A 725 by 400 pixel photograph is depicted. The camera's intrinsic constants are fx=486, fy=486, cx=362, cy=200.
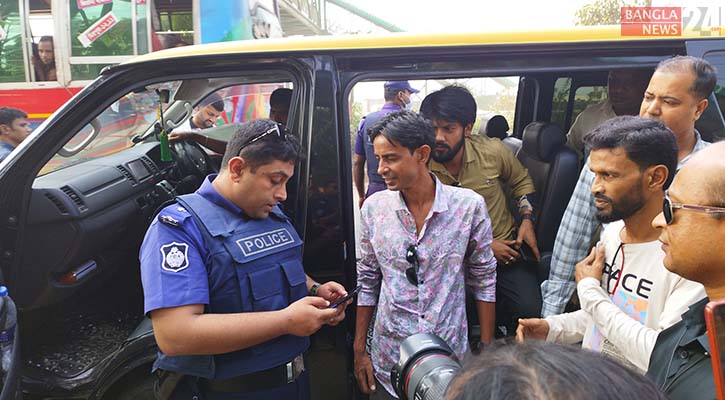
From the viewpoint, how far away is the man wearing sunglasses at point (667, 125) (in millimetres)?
1814

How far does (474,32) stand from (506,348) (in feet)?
5.27

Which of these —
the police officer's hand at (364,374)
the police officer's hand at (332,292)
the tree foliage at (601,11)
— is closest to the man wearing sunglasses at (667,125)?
the police officer's hand at (364,374)

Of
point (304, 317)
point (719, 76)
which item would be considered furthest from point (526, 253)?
point (304, 317)

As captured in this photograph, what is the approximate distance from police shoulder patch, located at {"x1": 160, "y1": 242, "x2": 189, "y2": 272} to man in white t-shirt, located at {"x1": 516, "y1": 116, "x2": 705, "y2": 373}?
937mm

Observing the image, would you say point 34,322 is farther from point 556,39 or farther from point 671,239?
point 556,39

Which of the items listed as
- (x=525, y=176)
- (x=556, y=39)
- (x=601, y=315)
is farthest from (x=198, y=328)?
(x=525, y=176)

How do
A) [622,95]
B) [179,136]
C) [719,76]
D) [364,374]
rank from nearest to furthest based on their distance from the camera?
[364,374], [719,76], [622,95], [179,136]

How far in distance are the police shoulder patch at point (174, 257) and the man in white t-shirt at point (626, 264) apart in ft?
3.07

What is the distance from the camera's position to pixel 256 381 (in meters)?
1.49

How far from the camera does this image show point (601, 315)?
1.26 metres

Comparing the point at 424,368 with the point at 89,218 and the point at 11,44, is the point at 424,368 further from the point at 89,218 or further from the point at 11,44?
the point at 11,44

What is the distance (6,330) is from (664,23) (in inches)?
101

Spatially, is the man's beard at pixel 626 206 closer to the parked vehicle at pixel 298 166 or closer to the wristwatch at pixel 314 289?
the parked vehicle at pixel 298 166

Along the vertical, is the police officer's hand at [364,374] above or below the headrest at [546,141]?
below
